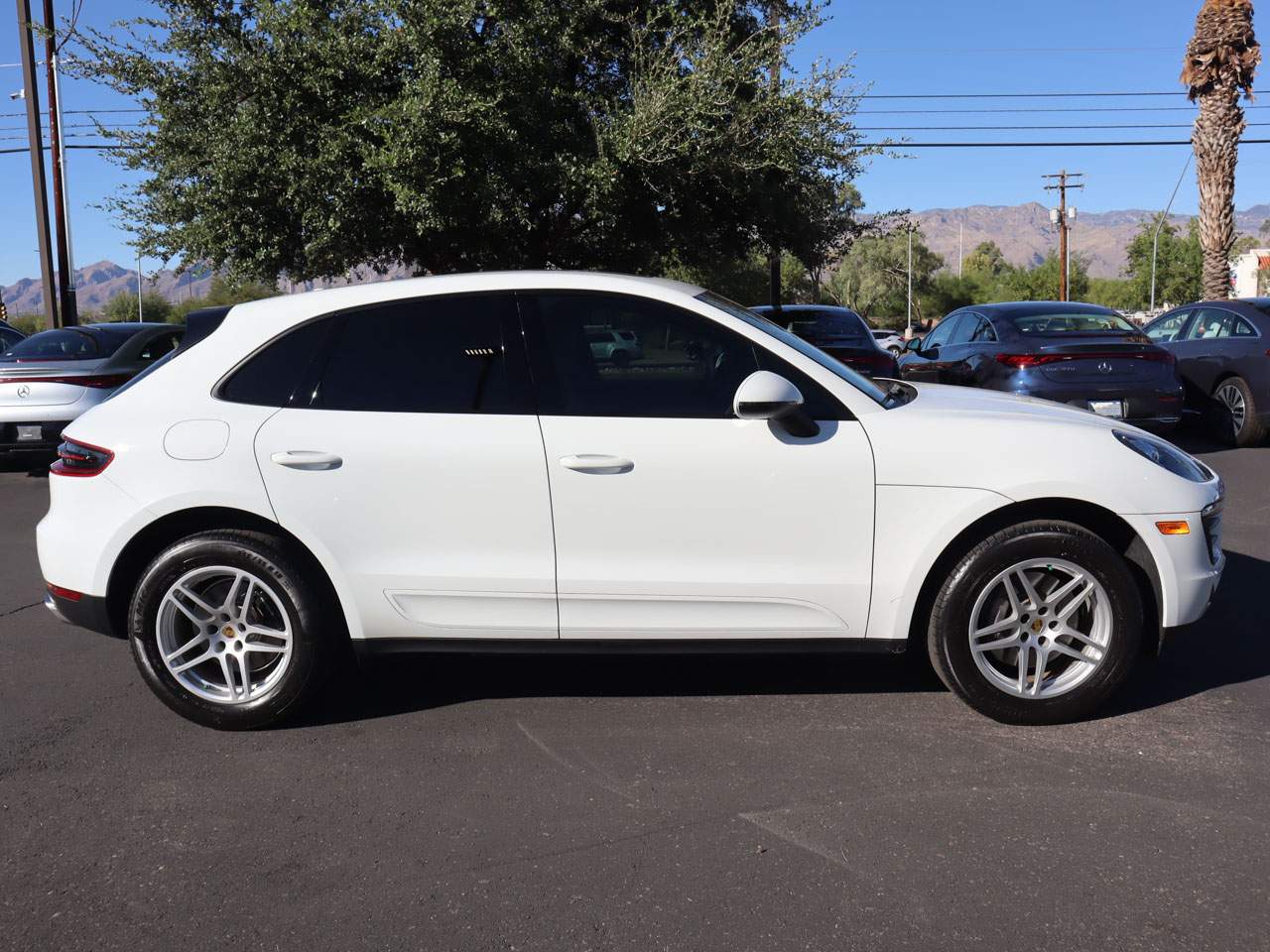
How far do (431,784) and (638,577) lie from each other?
1.02 meters

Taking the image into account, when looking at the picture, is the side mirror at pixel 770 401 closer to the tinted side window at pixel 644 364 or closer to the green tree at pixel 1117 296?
the tinted side window at pixel 644 364

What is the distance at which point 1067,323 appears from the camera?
10969mm

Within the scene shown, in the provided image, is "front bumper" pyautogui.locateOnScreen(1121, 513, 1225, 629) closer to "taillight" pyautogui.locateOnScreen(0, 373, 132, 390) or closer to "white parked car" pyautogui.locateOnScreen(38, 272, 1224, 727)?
"white parked car" pyautogui.locateOnScreen(38, 272, 1224, 727)

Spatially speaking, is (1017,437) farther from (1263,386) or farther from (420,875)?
(1263,386)

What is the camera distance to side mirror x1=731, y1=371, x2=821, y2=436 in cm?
399

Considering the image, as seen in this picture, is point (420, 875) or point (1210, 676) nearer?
point (420, 875)

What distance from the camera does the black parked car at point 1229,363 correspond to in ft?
36.8

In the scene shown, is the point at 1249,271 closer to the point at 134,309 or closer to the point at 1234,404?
the point at 134,309

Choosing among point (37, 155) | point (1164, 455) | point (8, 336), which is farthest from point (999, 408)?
point (37, 155)

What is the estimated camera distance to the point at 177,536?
4352mm

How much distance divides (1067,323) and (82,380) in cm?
961

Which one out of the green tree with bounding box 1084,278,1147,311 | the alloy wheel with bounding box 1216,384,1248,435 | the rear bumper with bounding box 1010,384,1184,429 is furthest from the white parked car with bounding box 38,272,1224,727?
the green tree with bounding box 1084,278,1147,311

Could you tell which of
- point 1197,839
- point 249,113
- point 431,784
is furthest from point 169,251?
point 1197,839

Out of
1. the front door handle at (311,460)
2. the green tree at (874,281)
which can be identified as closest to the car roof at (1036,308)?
the front door handle at (311,460)
